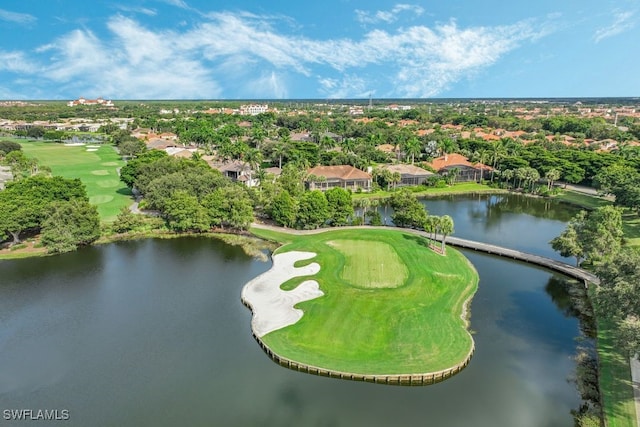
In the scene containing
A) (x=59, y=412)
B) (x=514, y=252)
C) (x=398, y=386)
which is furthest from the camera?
(x=514, y=252)

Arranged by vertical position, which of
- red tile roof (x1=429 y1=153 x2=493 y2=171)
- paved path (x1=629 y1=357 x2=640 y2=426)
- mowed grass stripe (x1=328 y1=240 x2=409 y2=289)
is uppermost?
red tile roof (x1=429 y1=153 x2=493 y2=171)

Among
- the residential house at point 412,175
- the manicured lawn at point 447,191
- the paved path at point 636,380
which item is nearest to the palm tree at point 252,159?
the manicured lawn at point 447,191

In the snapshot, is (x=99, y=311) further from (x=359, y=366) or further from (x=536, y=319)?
(x=536, y=319)

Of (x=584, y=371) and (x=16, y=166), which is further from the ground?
(x=16, y=166)

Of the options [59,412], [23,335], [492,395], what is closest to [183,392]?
[59,412]

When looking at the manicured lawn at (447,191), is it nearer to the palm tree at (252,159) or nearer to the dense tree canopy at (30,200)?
the palm tree at (252,159)

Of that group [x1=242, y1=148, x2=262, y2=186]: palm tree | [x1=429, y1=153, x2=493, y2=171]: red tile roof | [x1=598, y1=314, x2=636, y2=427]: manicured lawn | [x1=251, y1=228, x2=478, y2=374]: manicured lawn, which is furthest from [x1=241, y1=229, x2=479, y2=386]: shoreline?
[x1=429, y1=153, x2=493, y2=171]: red tile roof

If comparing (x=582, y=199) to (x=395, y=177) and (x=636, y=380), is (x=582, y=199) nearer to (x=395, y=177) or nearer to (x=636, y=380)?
(x=395, y=177)

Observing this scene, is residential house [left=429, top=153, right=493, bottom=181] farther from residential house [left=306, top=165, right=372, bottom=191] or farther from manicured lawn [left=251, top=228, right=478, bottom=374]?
manicured lawn [left=251, top=228, right=478, bottom=374]
